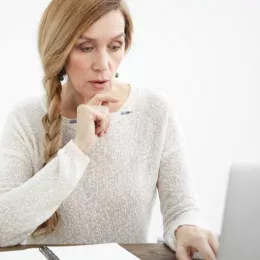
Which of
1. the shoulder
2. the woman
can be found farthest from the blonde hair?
the shoulder

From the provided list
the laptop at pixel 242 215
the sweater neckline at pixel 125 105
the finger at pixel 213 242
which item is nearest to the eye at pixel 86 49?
the sweater neckline at pixel 125 105

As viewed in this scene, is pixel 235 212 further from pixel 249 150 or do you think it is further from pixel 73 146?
pixel 249 150

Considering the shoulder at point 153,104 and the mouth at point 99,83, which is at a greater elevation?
the mouth at point 99,83

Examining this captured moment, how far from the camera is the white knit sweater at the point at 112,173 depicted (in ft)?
4.50

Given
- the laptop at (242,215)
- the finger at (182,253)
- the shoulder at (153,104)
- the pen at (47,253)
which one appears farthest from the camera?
the shoulder at (153,104)

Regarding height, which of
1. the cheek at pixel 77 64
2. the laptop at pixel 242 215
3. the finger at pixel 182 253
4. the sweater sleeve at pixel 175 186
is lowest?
the finger at pixel 182 253

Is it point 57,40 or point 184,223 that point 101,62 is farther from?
point 184,223

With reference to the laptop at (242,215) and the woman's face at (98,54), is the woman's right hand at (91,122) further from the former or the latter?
A: the laptop at (242,215)

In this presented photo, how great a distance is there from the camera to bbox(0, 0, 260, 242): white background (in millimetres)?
2873

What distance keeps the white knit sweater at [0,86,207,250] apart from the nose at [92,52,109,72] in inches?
8.7

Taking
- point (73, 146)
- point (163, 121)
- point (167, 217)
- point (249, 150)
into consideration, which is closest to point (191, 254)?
point (167, 217)

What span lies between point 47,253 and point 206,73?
206 cm

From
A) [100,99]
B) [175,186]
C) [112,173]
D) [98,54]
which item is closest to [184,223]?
[175,186]

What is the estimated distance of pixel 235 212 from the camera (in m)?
0.71
